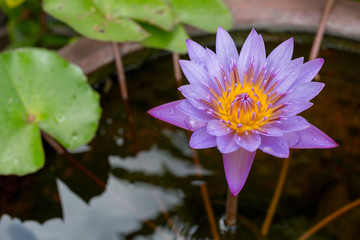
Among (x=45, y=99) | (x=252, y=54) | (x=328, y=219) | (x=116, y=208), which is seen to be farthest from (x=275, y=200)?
(x=45, y=99)

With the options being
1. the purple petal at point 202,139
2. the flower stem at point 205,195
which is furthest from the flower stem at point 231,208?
the purple petal at point 202,139

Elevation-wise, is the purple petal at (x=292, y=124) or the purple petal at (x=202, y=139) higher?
the purple petal at (x=292, y=124)

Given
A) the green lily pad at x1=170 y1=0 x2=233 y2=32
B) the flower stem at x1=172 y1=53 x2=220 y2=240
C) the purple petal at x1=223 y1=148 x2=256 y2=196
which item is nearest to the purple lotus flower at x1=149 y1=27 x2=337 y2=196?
the purple petal at x1=223 y1=148 x2=256 y2=196

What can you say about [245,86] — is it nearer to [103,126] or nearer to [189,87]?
[189,87]

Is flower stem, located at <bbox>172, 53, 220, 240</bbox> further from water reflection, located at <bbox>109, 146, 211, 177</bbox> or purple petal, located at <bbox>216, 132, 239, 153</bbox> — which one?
purple petal, located at <bbox>216, 132, 239, 153</bbox>

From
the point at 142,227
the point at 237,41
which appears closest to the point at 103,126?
the point at 142,227

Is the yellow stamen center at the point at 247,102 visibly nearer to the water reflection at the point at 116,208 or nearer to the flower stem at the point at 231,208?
the flower stem at the point at 231,208
